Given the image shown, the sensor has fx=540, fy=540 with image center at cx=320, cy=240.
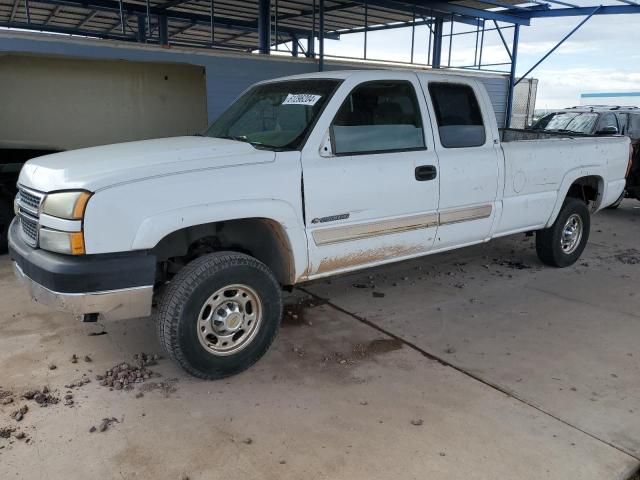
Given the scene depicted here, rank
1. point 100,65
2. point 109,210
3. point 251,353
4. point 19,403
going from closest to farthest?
point 109,210 < point 19,403 < point 251,353 < point 100,65

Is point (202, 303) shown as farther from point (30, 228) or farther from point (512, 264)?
point (512, 264)

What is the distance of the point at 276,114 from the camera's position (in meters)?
4.20

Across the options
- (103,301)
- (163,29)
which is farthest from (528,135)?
(163,29)

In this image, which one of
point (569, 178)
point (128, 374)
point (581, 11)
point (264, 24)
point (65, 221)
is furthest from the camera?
point (581, 11)

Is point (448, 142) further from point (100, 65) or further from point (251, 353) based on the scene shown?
point (100, 65)

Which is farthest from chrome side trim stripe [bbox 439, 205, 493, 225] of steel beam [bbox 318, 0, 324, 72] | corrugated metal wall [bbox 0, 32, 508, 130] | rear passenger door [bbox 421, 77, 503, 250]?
steel beam [bbox 318, 0, 324, 72]

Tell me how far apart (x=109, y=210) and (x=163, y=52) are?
672cm

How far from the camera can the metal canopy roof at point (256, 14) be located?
1294 centimetres

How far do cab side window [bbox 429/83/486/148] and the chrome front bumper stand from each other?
2.65m

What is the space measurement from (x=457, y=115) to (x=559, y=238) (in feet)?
7.30

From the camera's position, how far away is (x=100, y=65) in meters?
8.58

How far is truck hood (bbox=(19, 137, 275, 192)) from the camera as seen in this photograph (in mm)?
3053

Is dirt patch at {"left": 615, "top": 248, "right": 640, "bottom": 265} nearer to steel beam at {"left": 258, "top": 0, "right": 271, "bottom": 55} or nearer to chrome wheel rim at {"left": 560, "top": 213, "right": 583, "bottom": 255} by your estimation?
chrome wheel rim at {"left": 560, "top": 213, "right": 583, "bottom": 255}

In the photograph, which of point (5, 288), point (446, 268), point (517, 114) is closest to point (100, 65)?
point (5, 288)
